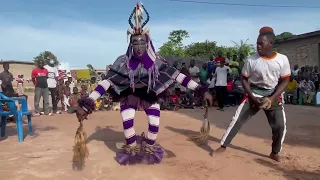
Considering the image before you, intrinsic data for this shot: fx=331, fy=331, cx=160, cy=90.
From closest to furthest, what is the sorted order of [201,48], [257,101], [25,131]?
1. [257,101]
2. [25,131]
3. [201,48]

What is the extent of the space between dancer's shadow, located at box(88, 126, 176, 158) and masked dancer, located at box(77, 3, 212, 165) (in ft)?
1.77

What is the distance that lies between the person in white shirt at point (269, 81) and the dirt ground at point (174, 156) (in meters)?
0.53

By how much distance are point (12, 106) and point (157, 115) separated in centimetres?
309

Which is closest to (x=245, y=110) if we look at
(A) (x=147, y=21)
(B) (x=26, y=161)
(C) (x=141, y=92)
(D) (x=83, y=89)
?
(C) (x=141, y=92)

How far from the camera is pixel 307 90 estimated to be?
13227 millimetres

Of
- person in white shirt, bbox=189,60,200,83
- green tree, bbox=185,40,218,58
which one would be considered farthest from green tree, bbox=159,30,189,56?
person in white shirt, bbox=189,60,200,83

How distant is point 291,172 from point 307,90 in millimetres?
10042

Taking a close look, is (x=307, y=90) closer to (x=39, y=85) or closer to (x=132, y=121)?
(x=39, y=85)

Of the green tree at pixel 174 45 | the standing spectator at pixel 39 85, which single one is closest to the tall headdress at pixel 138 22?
the standing spectator at pixel 39 85

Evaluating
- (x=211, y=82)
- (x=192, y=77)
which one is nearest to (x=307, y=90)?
(x=211, y=82)

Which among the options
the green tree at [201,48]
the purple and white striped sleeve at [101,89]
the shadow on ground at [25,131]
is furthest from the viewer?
the green tree at [201,48]

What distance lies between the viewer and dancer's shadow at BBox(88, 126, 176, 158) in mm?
5387

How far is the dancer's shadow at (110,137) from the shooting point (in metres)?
5.39

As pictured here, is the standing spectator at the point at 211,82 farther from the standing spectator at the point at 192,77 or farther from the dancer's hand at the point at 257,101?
the dancer's hand at the point at 257,101
